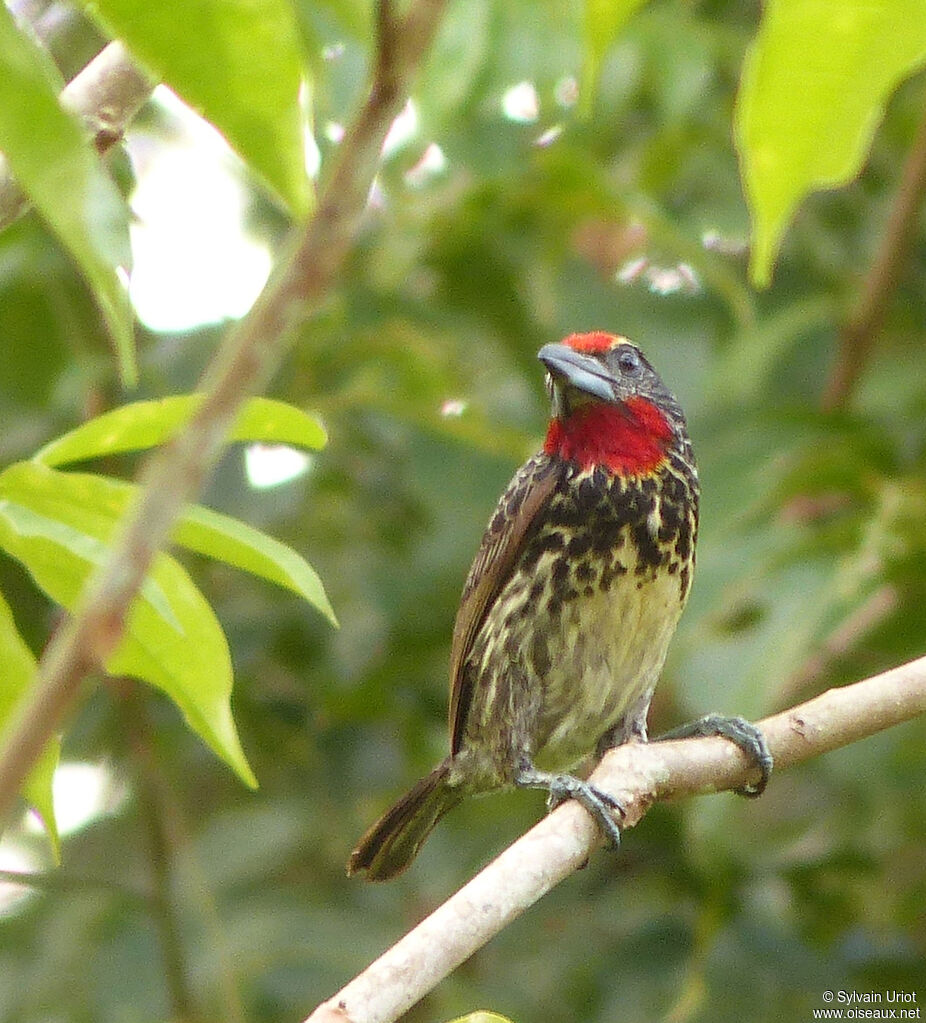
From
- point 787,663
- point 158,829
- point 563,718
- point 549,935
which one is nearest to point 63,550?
point 787,663

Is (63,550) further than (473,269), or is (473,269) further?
(473,269)

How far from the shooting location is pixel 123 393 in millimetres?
4156

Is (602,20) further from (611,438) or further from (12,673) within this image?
(611,438)

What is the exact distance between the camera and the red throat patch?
141 inches

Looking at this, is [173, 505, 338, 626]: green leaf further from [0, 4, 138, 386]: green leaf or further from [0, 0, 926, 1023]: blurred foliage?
[0, 0, 926, 1023]: blurred foliage

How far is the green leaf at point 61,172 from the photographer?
1.04 m

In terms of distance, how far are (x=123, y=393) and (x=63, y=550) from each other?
2764 mm

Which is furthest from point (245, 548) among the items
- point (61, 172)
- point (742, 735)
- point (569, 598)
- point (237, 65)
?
point (569, 598)

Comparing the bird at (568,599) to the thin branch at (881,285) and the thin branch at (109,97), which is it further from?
the thin branch at (109,97)

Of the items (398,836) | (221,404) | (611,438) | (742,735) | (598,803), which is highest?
(611,438)

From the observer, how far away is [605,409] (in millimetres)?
3693

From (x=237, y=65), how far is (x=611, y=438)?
2.71 metres

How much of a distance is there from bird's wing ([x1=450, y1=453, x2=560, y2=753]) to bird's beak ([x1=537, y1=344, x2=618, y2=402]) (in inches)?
7.7

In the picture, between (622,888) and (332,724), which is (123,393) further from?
(622,888)
